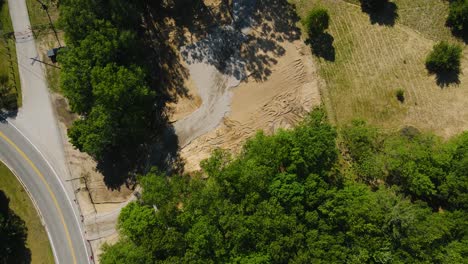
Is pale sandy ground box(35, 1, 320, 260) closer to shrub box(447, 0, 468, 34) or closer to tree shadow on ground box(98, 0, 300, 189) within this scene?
tree shadow on ground box(98, 0, 300, 189)

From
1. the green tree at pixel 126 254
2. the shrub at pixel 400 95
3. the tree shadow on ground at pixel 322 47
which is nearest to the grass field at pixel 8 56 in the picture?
the green tree at pixel 126 254

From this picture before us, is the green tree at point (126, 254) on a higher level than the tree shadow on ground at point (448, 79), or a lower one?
lower

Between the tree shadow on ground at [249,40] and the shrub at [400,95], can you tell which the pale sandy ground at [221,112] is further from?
the shrub at [400,95]

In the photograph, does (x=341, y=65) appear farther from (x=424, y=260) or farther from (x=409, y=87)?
(x=424, y=260)

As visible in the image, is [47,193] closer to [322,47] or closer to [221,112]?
[221,112]

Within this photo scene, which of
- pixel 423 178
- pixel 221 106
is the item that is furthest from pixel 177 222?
pixel 423 178

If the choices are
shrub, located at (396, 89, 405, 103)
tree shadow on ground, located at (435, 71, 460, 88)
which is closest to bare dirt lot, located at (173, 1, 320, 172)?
shrub, located at (396, 89, 405, 103)
